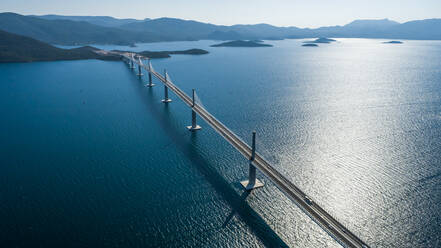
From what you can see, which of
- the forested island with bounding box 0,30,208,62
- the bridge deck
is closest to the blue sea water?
the bridge deck

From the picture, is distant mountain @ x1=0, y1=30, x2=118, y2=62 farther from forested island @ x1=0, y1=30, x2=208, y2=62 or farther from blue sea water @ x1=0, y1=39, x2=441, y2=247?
blue sea water @ x1=0, y1=39, x2=441, y2=247

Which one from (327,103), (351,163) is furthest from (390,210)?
(327,103)

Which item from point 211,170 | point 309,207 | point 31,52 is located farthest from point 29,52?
point 309,207

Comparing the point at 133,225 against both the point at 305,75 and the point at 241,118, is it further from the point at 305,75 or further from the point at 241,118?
the point at 305,75

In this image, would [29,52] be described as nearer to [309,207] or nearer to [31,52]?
[31,52]

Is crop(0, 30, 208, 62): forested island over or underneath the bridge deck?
over

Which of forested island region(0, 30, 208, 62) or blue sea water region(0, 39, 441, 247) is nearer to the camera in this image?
blue sea water region(0, 39, 441, 247)
